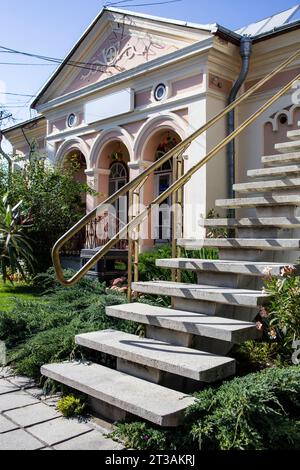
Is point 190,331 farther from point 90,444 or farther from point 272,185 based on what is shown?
point 272,185

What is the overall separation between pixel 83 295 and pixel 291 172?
2.61 metres

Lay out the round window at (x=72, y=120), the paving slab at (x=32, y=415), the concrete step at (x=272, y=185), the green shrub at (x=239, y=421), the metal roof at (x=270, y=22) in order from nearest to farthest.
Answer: the green shrub at (x=239, y=421)
the paving slab at (x=32, y=415)
the concrete step at (x=272, y=185)
the metal roof at (x=270, y=22)
the round window at (x=72, y=120)

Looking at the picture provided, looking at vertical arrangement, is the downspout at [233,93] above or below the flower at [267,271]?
above

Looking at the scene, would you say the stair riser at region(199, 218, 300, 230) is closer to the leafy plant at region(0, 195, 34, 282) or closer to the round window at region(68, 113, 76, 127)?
the leafy plant at region(0, 195, 34, 282)

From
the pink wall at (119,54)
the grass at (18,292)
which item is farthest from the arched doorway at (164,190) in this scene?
the grass at (18,292)

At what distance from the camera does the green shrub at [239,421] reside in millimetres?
2326

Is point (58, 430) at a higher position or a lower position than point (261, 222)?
lower

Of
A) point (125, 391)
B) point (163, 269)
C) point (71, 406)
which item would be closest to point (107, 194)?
point (163, 269)

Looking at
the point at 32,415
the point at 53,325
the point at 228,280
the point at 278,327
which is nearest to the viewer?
the point at 32,415

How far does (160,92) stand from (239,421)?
7.83 meters

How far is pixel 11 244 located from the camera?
8312 millimetres

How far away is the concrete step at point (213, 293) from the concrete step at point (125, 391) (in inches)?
30.5

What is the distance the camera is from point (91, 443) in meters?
2.62

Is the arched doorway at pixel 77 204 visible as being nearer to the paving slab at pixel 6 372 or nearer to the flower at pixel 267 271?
the paving slab at pixel 6 372
